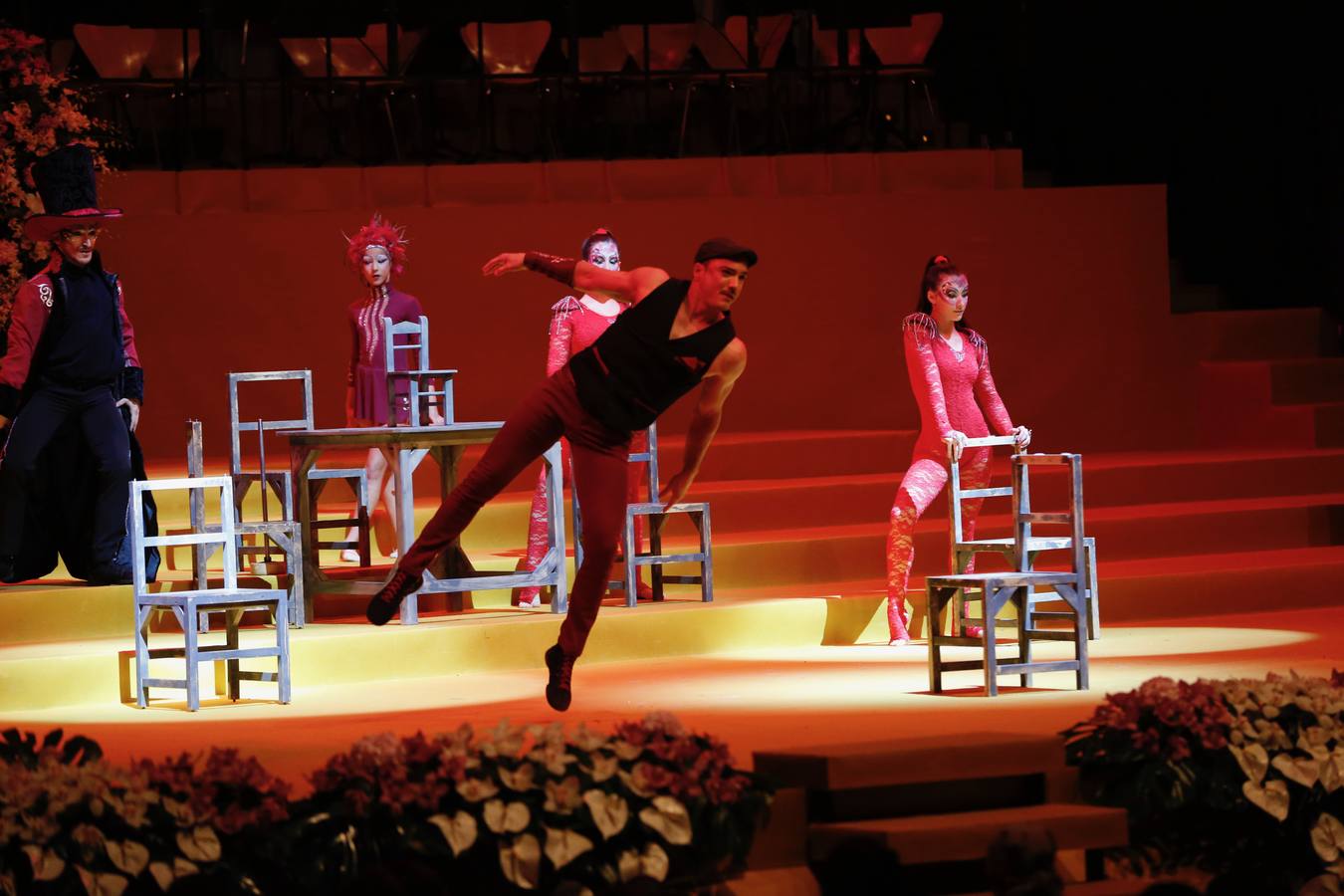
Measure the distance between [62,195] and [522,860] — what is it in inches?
147

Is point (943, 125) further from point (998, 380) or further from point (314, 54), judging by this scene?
point (314, 54)

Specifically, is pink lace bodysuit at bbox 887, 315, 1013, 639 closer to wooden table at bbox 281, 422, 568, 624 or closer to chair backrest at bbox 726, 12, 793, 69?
wooden table at bbox 281, 422, 568, 624

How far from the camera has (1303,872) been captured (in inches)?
206

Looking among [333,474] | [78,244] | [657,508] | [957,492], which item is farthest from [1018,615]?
[78,244]

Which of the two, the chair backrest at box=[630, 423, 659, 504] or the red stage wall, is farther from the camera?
the red stage wall

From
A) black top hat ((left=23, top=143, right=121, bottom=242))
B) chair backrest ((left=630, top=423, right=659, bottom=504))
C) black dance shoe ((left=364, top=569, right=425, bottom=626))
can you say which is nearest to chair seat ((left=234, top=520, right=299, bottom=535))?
black top hat ((left=23, top=143, right=121, bottom=242))

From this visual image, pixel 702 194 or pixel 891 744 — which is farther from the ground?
pixel 702 194

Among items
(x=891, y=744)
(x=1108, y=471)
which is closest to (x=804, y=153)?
(x=1108, y=471)

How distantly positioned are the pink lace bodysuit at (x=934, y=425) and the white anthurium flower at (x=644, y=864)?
3.36 metres

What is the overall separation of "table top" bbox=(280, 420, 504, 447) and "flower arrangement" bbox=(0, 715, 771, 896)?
2.69 m

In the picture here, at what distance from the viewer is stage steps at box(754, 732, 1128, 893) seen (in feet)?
16.2

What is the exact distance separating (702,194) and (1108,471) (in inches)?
100.0

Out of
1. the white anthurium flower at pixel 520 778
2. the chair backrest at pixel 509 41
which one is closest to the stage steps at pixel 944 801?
the white anthurium flower at pixel 520 778

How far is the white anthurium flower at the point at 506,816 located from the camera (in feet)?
14.9
